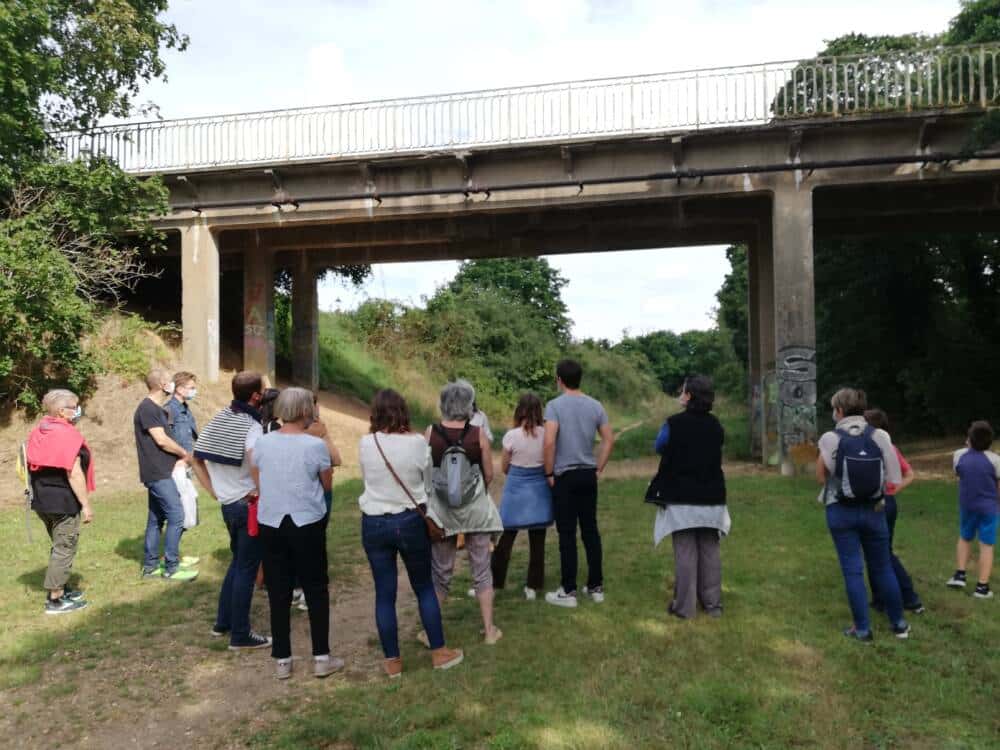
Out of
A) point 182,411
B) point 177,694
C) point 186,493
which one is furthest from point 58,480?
point 177,694

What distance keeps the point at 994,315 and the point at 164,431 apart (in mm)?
22457

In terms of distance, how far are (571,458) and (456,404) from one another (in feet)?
4.01

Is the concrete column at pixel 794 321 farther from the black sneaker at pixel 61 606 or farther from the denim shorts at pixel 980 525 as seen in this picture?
the black sneaker at pixel 61 606

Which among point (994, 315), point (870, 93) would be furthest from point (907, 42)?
point (870, 93)

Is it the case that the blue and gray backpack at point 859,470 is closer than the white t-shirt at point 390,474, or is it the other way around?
the white t-shirt at point 390,474

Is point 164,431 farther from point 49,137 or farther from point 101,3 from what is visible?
point 101,3

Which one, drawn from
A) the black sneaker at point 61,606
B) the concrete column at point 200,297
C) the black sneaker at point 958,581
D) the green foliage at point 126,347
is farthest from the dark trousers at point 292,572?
the concrete column at point 200,297

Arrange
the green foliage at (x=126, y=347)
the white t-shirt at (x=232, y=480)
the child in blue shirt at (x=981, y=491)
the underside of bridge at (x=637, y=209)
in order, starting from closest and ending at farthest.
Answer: the white t-shirt at (x=232, y=480) < the child in blue shirt at (x=981, y=491) < the underside of bridge at (x=637, y=209) < the green foliage at (x=126, y=347)

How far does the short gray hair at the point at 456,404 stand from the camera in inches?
195

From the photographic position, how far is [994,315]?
2145 cm

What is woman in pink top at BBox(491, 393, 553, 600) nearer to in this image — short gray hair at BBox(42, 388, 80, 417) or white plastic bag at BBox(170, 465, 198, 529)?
white plastic bag at BBox(170, 465, 198, 529)

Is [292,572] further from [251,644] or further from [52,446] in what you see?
[52,446]

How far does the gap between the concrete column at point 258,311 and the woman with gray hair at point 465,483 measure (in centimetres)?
A: 1622

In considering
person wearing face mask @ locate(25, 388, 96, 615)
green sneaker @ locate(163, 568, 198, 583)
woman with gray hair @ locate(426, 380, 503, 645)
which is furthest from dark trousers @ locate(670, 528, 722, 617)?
person wearing face mask @ locate(25, 388, 96, 615)
